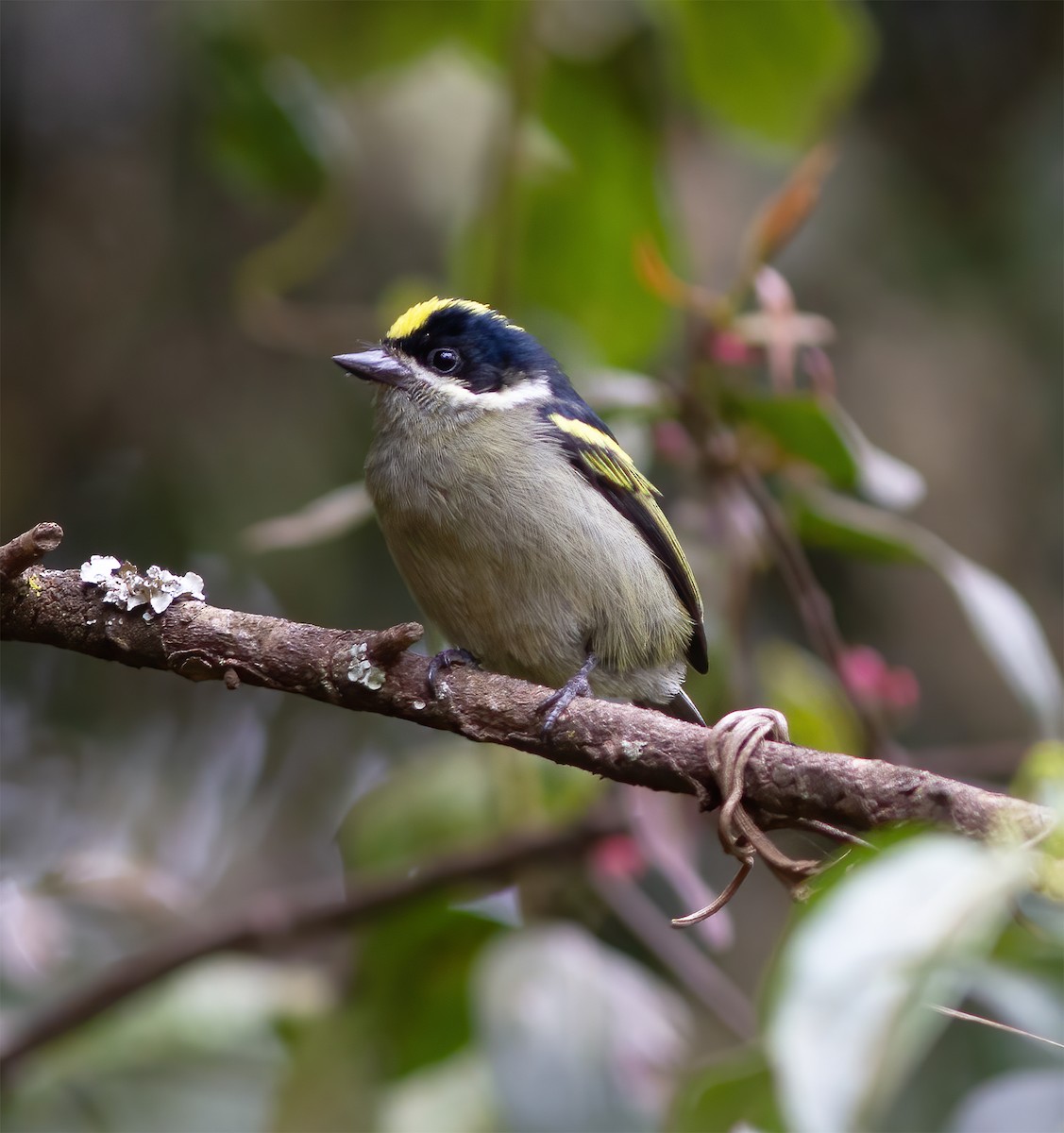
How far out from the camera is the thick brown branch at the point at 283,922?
342 centimetres

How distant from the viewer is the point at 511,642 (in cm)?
290

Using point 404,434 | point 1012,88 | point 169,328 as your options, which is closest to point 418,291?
point 404,434

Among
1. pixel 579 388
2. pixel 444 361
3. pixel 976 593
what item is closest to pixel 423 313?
pixel 444 361

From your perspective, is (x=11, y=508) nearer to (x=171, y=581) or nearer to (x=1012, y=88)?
(x=171, y=581)

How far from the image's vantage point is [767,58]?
381 cm

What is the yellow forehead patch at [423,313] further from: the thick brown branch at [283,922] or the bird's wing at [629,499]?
the thick brown branch at [283,922]

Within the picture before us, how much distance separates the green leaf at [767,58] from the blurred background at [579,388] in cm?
1

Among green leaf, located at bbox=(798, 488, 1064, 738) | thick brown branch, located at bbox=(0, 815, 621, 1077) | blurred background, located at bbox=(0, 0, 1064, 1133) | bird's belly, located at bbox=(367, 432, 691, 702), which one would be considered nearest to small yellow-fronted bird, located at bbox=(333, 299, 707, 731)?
bird's belly, located at bbox=(367, 432, 691, 702)

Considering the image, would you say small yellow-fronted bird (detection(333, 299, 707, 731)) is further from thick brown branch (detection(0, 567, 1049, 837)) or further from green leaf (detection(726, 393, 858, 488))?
thick brown branch (detection(0, 567, 1049, 837))

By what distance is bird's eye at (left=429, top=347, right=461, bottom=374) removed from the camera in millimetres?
3328

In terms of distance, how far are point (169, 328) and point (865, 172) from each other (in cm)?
285

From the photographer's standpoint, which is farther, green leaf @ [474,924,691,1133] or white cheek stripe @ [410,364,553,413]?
white cheek stripe @ [410,364,553,413]

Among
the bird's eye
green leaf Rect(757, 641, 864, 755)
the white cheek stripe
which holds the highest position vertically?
the bird's eye

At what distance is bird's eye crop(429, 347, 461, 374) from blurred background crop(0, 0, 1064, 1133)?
365mm
